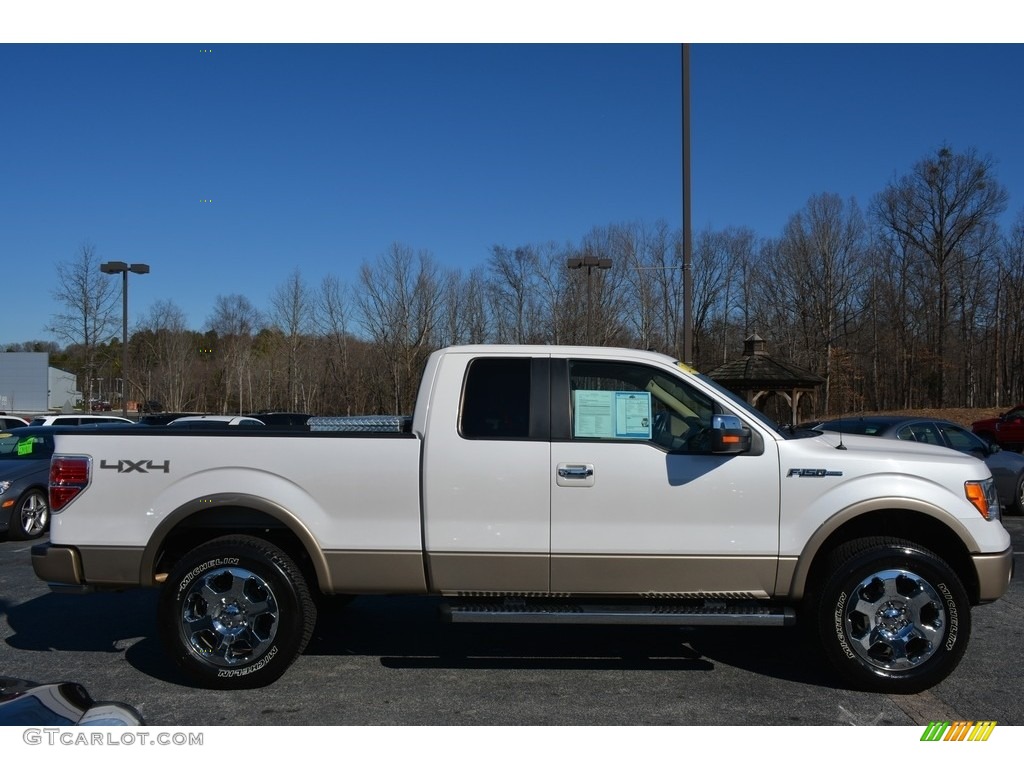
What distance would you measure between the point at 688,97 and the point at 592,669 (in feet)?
31.9

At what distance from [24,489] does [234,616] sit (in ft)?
25.8

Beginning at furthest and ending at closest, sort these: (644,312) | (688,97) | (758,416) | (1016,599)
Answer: (644,312)
(688,97)
(1016,599)
(758,416)

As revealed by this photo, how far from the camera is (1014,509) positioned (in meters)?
12.5

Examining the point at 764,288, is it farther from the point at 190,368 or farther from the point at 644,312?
the point at 190,368

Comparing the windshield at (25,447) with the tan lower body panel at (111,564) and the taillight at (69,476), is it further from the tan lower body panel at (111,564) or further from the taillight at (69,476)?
the tan lower body panel at (111,564)

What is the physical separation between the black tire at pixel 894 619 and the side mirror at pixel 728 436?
94 centimetres

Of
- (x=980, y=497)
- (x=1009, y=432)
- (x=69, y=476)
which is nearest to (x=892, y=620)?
(x=980, y=497)

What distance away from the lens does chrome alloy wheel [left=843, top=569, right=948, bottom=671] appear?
4855 millimetres

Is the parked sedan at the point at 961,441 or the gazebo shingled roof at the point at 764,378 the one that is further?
the gazebo shingled roof at the point at 764,378

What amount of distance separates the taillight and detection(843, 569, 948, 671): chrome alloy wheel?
4.70 meters

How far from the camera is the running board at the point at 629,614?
477cm

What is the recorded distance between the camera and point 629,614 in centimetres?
480

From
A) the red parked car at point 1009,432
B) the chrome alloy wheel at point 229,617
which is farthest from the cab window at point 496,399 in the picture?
the red parked car at point 1009,432

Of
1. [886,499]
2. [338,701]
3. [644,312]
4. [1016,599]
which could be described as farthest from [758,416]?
[644,312]
